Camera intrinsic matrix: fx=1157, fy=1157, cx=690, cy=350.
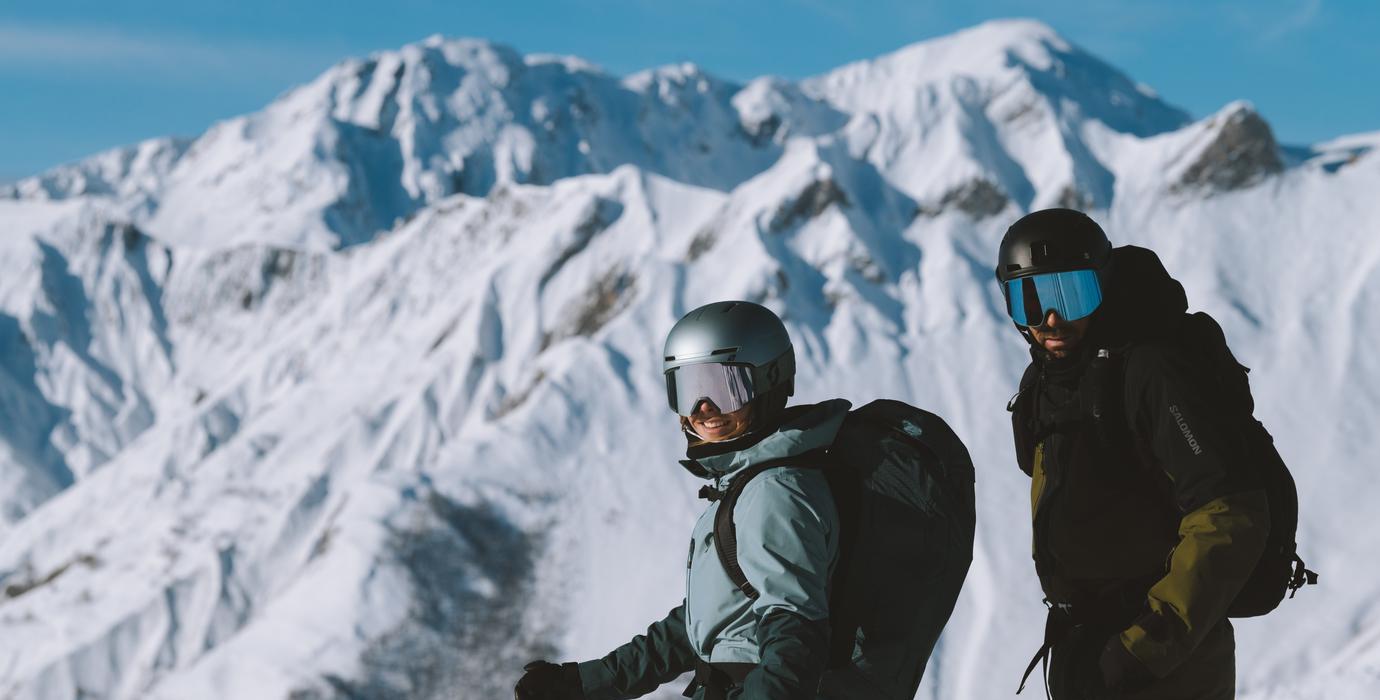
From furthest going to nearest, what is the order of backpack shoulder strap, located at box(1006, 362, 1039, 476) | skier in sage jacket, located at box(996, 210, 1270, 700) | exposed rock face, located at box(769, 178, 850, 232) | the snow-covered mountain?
exposed rock face, located at box(769, 178, 850, 232) → the snow-covered mountain → backpack shoulder strap, located at box(1006, 362, 1039, 476) → skier in sage jacket, located at box(996, 210, 1270, 700)

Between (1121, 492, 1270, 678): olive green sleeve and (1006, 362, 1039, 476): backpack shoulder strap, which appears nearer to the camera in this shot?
(1121, 492, 1270, 678): olive green sleeve

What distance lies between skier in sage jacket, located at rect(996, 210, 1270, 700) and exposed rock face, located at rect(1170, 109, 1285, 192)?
3837 inches

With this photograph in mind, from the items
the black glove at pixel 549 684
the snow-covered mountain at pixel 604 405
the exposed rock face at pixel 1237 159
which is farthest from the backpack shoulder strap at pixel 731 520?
the exposed rock face at pixel 1237 159

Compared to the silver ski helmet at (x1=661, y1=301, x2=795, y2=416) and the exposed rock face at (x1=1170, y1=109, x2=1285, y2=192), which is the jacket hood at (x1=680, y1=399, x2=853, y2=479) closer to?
the silver ski helmet at (x1=661, y1=301, x2=795, y2=416)

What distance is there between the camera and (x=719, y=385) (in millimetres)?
5207

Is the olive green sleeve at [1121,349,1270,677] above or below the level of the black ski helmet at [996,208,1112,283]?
below

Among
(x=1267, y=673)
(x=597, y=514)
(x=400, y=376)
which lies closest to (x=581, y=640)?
(x=597, y=514)

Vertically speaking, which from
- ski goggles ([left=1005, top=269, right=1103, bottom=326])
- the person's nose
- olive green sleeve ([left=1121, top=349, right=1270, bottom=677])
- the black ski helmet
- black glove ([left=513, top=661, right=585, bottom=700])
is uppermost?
the black ski helmet

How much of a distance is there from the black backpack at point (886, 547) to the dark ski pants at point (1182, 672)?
0.70 metres

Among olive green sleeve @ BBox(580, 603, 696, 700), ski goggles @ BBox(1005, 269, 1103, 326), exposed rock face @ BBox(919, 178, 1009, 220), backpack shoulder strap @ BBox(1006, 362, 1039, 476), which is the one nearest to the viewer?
ski goggles @ BBox(1005, 269, 1103, 326)

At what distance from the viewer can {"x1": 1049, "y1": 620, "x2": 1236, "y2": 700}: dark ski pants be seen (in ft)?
16.8

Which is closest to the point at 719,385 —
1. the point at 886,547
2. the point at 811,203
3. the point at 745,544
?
the point at 745,544

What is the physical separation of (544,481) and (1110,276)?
214 feet

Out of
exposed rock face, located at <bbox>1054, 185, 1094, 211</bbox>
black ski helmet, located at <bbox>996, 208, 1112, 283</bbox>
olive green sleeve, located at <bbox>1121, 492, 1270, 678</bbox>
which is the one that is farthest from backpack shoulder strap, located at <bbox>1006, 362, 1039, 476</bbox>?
exposed rock face, located at <bbox>1054, 185, 1094, 211</bbox>
